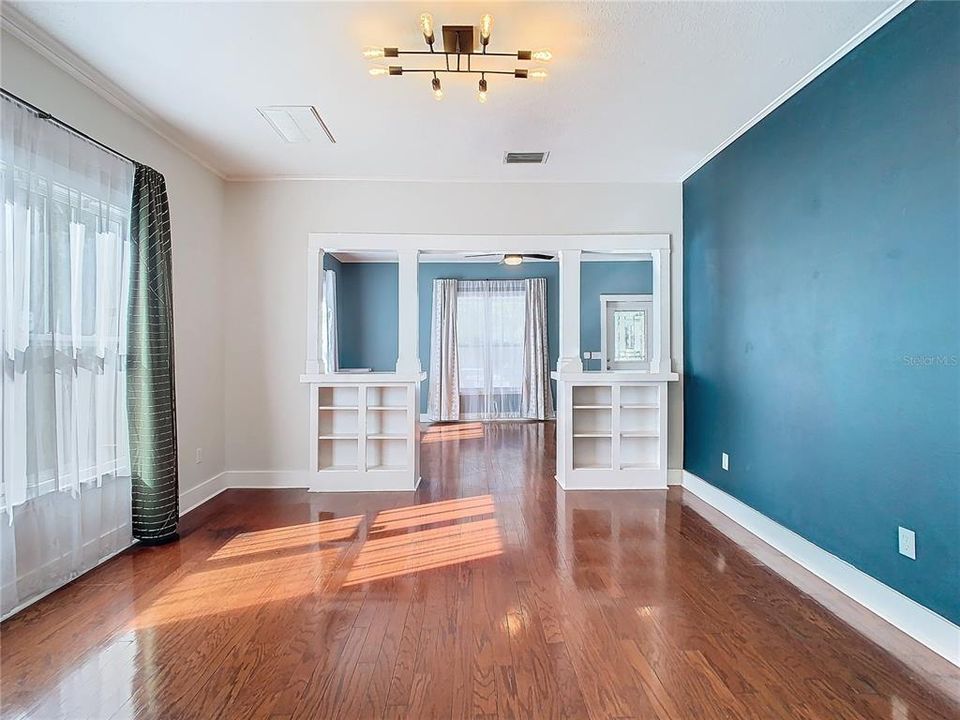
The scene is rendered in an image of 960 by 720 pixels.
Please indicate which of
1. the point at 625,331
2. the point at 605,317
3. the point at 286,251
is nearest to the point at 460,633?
the point at 286,251

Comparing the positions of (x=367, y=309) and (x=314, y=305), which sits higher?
(x=367, y=309)

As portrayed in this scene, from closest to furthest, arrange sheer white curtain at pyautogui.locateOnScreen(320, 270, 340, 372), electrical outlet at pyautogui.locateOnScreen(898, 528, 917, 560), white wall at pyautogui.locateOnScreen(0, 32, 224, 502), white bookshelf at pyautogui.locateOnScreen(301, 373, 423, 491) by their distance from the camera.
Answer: electrical outlet at pyautogui.locateOnScreen(898, 528, 917, 560)
white wall at pyautogui.locateOnScreen(0, 32, 224, 502)
white bookshelf at pyautogui.locateOnScreen(301, 373, 423, 491)
sheer white curtain at pyautogui.locateOnScreen(320, 270, 340, 372)

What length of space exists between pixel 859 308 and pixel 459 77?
7.52ft

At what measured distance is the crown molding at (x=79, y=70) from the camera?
8.00ft

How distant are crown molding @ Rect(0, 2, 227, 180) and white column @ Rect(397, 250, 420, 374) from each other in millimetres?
1853

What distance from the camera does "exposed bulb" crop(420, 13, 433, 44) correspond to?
232cm

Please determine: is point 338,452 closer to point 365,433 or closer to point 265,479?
point 365,433

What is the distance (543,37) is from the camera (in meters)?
2.61

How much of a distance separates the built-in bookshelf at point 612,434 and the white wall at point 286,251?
0.33 m

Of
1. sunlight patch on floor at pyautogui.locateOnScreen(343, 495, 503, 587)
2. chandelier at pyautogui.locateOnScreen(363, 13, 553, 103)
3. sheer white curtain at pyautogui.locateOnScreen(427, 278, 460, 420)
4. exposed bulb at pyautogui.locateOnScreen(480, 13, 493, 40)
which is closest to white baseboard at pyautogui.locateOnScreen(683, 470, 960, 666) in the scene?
sunlight patch on floor at pyautogui.locateOnScreen(343, 495, 503, 587)

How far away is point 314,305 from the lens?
4.78 m

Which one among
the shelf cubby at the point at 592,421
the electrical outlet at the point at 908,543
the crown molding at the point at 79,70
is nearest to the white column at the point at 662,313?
the shelf cubby at the point at 592,421

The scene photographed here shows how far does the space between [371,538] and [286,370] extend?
1.96 m

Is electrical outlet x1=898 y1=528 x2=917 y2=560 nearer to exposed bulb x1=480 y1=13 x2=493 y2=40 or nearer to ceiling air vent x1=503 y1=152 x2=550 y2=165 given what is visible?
exposed bulb x1=480 y1=13 x2=493 y2=40
